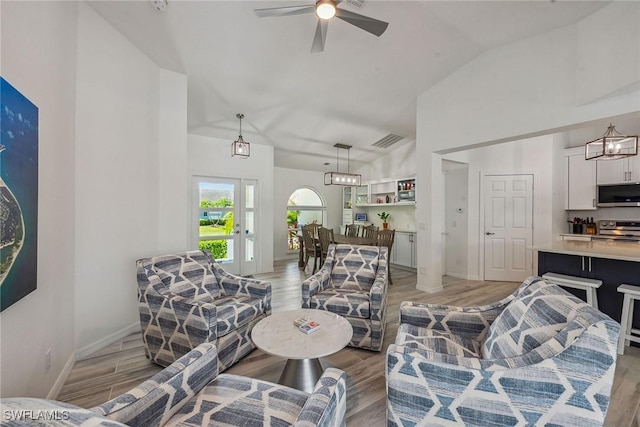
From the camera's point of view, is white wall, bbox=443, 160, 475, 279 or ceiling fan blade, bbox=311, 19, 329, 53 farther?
white wall, bbox=443, 160, 475, 279

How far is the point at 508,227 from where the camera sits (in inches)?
193

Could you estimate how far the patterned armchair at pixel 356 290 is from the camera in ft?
7.94

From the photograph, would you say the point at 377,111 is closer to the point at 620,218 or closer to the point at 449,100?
the point at 449,100

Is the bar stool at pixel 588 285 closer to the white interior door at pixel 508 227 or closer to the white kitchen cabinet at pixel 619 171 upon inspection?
the white interior door at pixel 508 227

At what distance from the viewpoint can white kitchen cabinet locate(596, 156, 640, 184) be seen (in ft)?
14.9

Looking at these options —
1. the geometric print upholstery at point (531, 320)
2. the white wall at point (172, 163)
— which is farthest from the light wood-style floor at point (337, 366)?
the white wall at point (172, 163)

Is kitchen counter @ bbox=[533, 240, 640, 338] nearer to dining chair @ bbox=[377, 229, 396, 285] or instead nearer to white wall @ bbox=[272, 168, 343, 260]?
dining chair @ bbox=[377, 229, 396, 285]

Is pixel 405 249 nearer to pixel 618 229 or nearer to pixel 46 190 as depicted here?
pixel 618 229

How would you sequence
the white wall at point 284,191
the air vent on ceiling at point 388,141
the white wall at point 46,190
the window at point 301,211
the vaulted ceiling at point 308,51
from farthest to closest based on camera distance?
the window at point 301,211
the white wall at point 284,191
the air vent on ceiling at point 388,141
the vaulted ceiling at point 308,51
the white wall at point 46,190

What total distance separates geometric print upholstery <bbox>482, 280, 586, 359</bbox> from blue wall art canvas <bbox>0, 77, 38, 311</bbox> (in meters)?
2.46

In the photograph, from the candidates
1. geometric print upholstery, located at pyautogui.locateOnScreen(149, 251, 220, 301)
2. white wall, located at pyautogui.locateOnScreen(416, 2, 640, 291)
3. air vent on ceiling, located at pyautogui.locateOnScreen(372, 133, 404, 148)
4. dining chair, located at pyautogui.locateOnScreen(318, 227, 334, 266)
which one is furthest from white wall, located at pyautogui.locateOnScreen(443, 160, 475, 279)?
geometric print upholstery, located at pyautogui.locateOnScreen(149, 251, 220, 301)

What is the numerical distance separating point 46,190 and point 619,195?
302 inches

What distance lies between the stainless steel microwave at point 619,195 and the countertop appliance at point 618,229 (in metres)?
0.43

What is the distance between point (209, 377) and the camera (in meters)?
1.31
